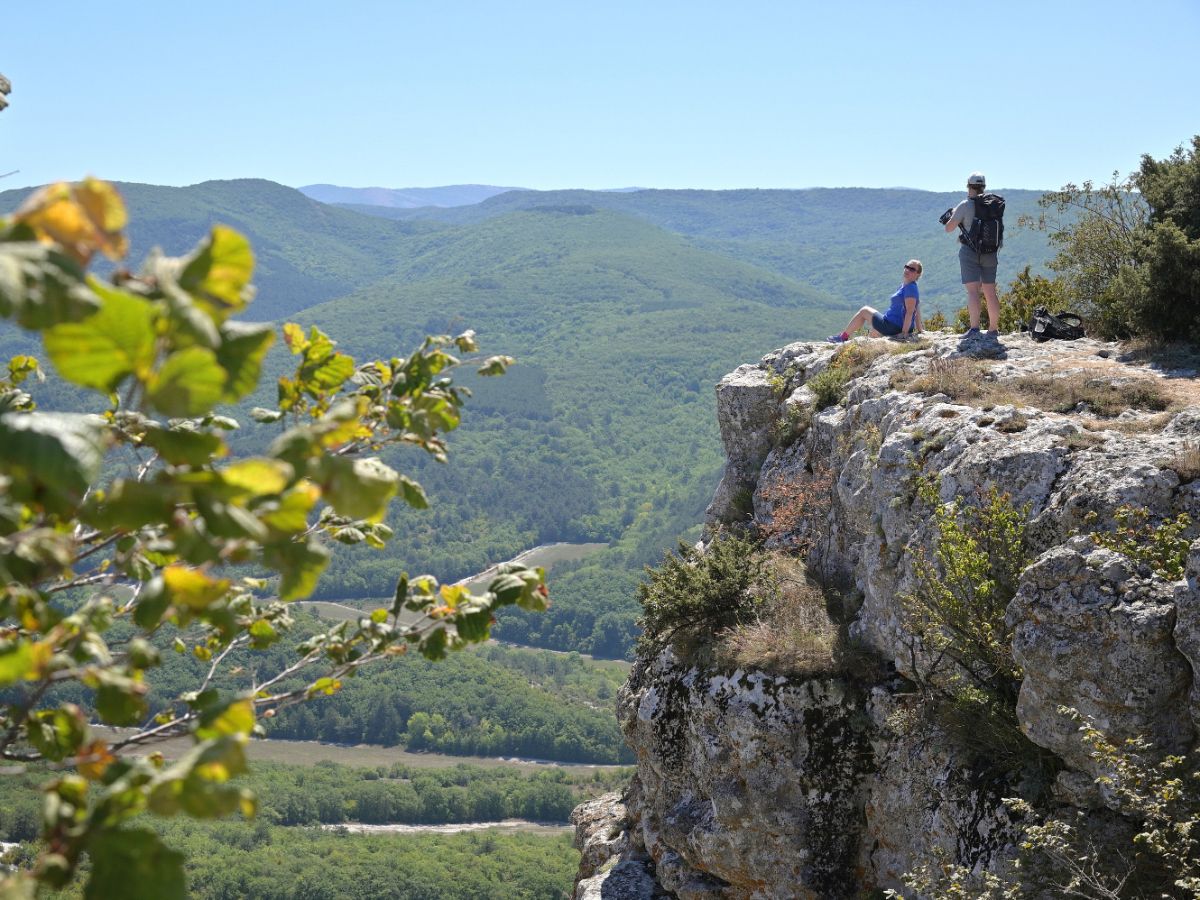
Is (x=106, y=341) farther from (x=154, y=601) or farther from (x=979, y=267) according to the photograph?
(x=979, y=267)

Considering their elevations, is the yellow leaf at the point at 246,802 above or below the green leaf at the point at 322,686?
above

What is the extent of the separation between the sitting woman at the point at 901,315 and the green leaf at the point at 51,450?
12302 mm

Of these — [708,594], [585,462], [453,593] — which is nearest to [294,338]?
[453,593]

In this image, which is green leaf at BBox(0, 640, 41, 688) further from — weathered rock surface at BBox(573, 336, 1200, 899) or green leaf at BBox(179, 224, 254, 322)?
weathered rock surface at BBox(573, 336, 1200, 899)

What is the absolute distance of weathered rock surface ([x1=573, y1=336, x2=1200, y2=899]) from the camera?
6.46 m

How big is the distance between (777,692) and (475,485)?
491ft

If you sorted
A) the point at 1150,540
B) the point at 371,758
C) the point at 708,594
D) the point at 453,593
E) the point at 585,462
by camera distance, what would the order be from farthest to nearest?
the point at 585,462 → the point at 371,758 → the point at 708,594 → the point at 1150,540 → the point at 453,593

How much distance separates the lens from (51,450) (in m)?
1.86

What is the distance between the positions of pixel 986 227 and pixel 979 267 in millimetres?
476

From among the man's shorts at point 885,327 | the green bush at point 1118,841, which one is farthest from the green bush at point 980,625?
the man's shorts at point 885,327

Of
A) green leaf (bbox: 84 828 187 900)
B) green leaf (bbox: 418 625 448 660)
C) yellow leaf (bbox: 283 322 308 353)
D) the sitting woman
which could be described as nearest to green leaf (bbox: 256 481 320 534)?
green leaf (bbox: 84 828 187 900)

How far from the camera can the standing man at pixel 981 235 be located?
37.7ft

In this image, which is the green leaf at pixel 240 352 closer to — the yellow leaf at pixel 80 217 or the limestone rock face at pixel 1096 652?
the yellow leaf at pixel 80 217

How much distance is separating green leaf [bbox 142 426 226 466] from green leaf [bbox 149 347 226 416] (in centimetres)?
26
